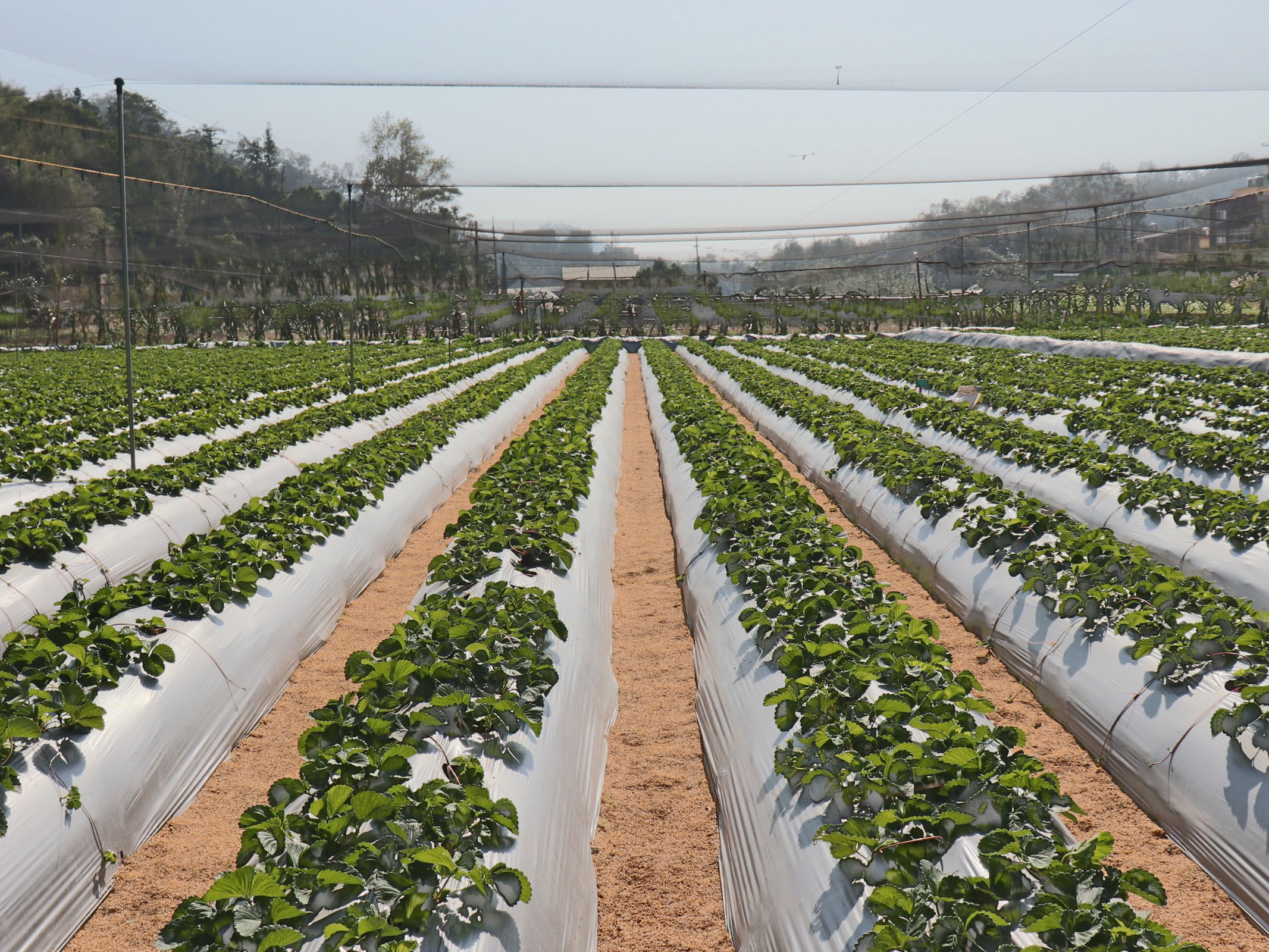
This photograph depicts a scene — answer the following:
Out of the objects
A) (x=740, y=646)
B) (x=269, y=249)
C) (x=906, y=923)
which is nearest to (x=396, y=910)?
(x=906, y=923)

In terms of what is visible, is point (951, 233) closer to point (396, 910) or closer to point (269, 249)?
point (269, 249)

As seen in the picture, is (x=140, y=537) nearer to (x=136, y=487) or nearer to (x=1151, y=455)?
(x=136, y=487)

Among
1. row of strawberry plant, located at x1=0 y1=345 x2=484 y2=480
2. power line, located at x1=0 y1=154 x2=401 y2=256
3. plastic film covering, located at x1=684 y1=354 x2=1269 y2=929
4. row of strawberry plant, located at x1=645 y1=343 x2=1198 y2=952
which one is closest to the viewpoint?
row of strawberry plant, located at x1=645 y1=343 x2=1198 y2=952

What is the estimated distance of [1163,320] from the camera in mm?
31938

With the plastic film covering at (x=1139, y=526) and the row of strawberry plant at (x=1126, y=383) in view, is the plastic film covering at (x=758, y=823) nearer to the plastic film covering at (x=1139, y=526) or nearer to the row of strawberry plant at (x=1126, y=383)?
the plastic film covering at (x=1139, y=526)

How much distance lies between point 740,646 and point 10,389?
1585 cm

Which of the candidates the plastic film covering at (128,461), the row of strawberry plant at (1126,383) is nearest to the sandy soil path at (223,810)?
the plastic film covering at (128,461)

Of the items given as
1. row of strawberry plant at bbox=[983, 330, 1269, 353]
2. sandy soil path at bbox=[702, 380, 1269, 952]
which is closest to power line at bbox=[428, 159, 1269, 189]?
row of strawberry plant at bbox=[983, 330, 1269, 353]

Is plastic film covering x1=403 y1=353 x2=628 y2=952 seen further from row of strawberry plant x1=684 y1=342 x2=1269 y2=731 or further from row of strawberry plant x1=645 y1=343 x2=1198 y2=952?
row of strawberry plant x1=684 y1=342 x2=1269 y2=731

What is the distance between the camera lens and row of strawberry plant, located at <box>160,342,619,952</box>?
261cm

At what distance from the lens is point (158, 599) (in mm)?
5199

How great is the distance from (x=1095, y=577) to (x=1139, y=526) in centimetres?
216

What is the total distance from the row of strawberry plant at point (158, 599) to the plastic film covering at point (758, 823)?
2712 millimetres

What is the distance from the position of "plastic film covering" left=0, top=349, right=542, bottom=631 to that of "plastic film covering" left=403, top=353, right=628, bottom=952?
2549mm
